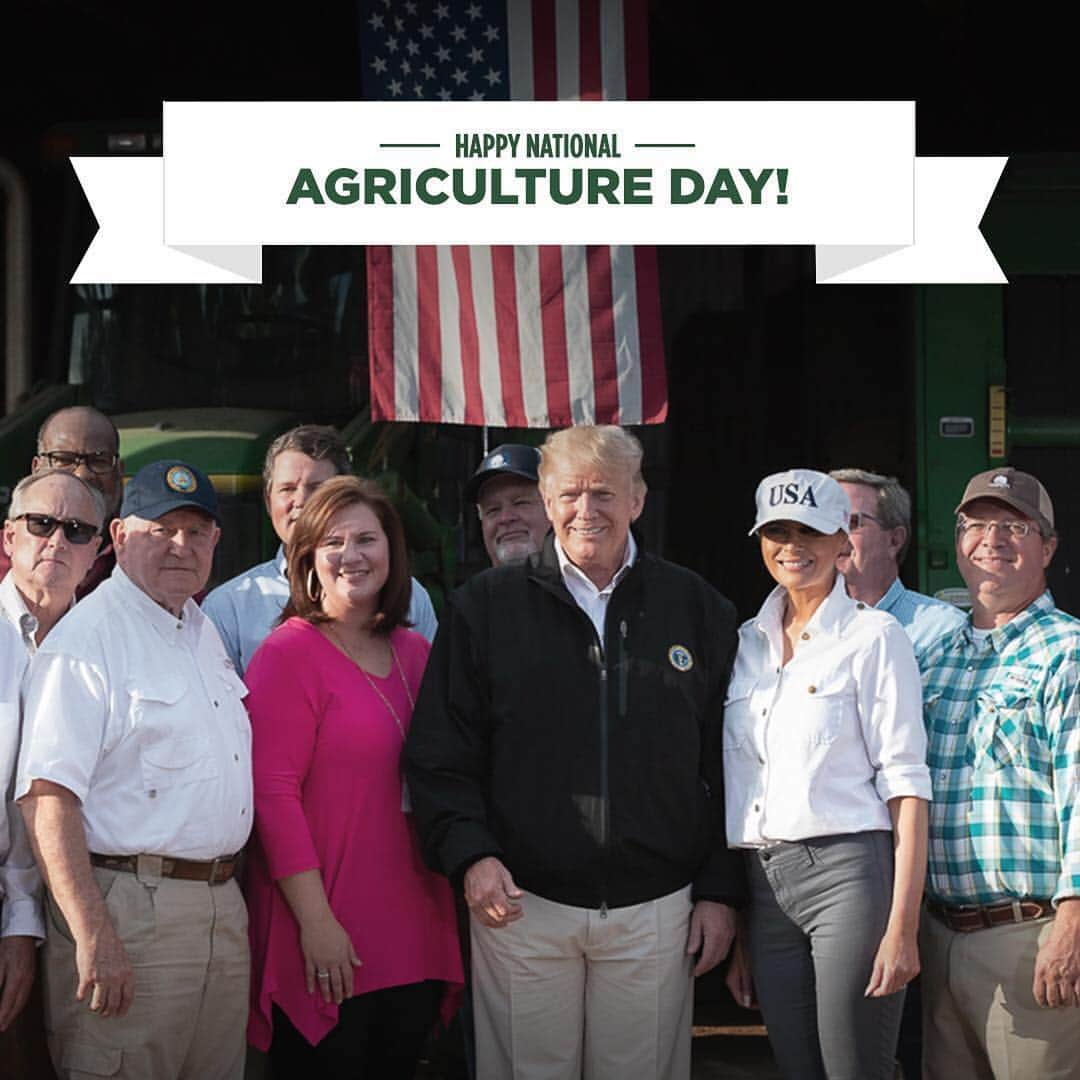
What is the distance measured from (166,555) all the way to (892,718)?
1584mm

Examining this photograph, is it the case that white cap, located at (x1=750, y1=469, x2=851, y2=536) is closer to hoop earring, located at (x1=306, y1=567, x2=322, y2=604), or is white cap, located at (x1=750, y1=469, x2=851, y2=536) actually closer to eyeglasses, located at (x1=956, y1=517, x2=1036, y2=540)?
eyeglasses, located at (x1=956, y1=517, x2=1036, y2=540)

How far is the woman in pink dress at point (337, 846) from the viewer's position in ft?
11.9

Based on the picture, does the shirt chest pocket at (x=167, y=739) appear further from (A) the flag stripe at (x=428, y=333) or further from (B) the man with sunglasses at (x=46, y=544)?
(A) the flag stripe at (x=428, y=333)

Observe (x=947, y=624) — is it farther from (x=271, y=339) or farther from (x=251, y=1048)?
(x=271, y=339)

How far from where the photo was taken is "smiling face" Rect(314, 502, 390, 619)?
3768 millimetres

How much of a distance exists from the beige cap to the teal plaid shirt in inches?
8.0

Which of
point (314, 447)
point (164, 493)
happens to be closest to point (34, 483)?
point (164, 493)

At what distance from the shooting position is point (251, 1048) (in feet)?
12.8

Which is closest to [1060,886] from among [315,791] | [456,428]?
[315,791]

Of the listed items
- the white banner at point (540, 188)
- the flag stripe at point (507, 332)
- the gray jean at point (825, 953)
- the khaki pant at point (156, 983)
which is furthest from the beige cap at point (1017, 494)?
the flag stripe at point (507, 332)

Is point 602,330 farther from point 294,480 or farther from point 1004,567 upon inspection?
point 1004,567

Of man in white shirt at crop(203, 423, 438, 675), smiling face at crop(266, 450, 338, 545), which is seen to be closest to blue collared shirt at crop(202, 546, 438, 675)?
man in white shirt at crop(203, 423, 438, 675)

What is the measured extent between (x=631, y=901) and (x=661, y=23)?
14.1ft

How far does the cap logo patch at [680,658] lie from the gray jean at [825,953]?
43 centimetres
